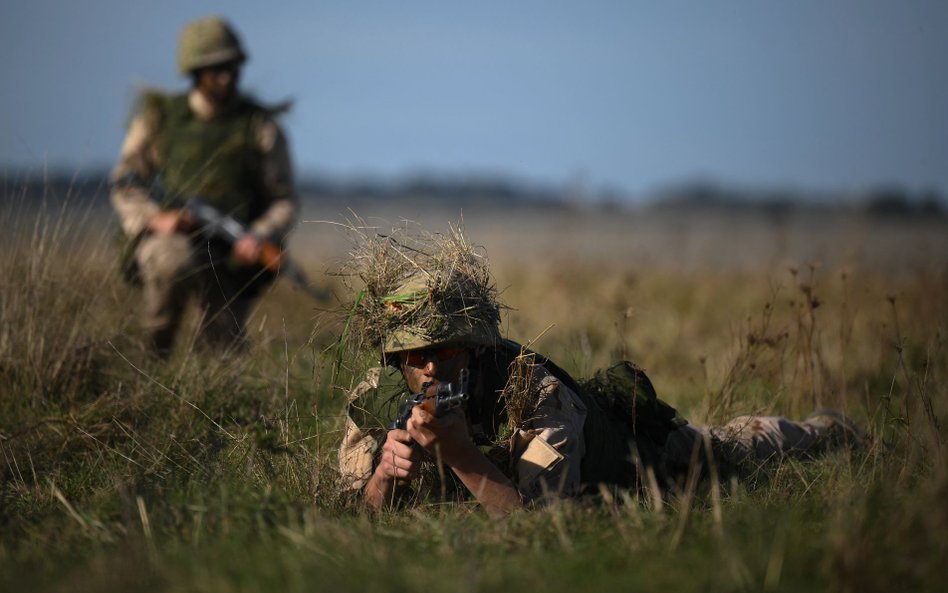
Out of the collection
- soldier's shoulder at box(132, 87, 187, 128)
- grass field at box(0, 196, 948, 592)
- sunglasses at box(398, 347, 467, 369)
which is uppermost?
soldier's shoulder at box(132, 87, 187, 128)

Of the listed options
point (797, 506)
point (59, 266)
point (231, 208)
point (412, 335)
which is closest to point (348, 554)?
point (412, 335)

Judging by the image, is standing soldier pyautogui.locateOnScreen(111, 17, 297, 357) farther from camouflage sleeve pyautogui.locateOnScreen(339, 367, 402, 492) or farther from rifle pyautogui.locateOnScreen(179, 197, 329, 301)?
camouflage sleeve pyautogui.locateOnScreen(339, 367, 402, 492)

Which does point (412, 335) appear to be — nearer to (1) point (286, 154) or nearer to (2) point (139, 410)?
(2) point (139, 410)

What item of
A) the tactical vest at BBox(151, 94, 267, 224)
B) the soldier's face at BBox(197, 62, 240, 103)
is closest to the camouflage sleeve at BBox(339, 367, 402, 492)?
the tactical vest at BBox(151, 94, 267, 224)

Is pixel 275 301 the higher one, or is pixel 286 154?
pixel 286 154

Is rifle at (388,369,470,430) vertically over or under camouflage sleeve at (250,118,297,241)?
under

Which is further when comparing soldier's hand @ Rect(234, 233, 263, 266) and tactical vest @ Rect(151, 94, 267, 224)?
tactical vest @ Rect(151, 94, 267, 224)

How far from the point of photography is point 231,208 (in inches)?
269

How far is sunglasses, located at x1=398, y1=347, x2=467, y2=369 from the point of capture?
366 cm

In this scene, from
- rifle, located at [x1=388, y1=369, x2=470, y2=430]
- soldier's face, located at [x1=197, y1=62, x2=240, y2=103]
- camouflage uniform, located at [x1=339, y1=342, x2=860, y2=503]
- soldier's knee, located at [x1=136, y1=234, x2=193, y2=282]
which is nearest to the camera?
rifle, located at [x1=388, y1=369, x2=470, y2=430]

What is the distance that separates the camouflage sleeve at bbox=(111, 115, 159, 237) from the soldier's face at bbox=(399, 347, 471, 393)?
300 centimetres

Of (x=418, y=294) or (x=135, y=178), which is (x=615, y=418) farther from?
(x=135, y=178)

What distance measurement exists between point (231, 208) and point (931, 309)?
515 centimetres

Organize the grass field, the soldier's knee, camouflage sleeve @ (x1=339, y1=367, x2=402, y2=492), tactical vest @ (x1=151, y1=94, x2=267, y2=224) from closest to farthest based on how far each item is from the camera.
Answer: the grass field → camouflage sleeve @ (x1=339, y1=367, x2=402, y2=492) → the soldier's knee → tactical vest @ (x1=151, y1=94, x2=267, y2=224)
